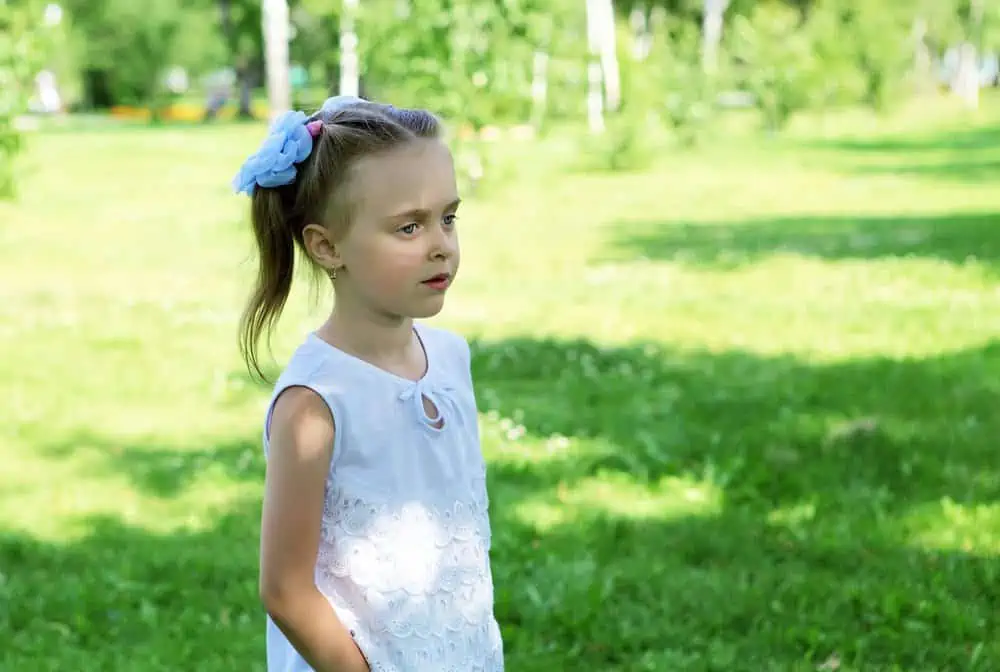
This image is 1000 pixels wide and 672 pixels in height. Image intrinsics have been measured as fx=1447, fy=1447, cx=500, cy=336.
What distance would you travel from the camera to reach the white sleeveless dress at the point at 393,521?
102 inches

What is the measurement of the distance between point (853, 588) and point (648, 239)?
11421 mm

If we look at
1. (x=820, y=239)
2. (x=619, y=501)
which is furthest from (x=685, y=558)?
(x=820, y=239)

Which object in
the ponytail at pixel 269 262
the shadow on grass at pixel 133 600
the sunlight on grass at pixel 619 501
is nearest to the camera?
the ponytail at pixel 269 262

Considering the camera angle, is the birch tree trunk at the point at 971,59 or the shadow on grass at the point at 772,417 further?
→ the birch tree trunk at the point at 971,59

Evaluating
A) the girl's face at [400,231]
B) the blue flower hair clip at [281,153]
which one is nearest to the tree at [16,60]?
the blue flower hair clip at [281,153]

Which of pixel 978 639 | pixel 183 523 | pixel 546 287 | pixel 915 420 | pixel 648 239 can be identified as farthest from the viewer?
pixel 648 239

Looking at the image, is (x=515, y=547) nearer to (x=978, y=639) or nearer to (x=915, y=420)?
(x=978, y=639)

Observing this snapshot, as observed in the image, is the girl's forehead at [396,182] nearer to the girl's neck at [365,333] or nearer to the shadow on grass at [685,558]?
the girl's neck at [365,333]

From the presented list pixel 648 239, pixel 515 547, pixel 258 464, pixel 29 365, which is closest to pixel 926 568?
pixel 515 547

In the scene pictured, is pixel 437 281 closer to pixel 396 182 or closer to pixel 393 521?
pixel 396 182

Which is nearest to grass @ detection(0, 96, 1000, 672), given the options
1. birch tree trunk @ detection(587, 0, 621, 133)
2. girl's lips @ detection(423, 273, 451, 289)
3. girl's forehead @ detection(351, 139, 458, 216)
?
girl's lips @ detection(423, 273, 451, 289)

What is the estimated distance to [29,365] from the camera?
9375 mm

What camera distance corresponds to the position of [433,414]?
8.93ft

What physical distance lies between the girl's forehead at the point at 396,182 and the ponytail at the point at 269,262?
0.65 feet
